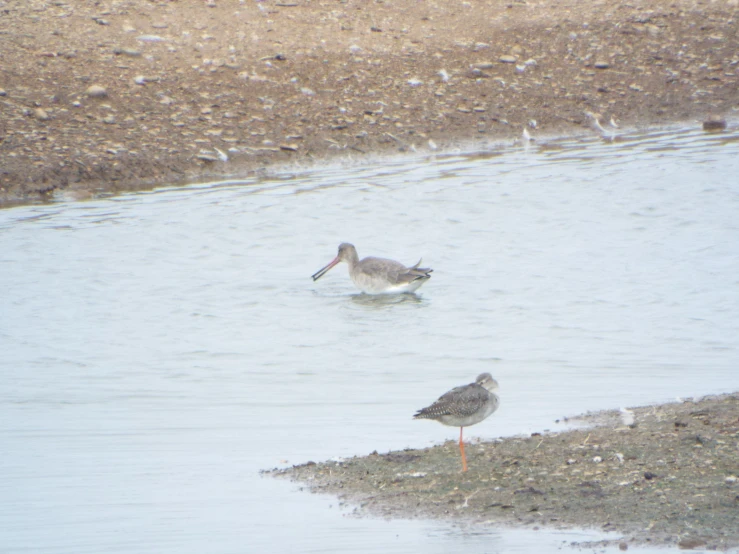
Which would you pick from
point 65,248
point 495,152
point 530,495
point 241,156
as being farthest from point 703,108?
point 530,495

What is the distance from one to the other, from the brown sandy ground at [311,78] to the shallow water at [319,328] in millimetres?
1021

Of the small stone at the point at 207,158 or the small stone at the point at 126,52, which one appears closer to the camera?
the small stone at the point at 207,158

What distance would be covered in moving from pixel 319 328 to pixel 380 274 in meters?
1.73

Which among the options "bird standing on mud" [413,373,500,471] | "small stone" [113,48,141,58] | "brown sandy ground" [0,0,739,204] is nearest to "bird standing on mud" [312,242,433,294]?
"brown sandy ground" [0,0,739,204]

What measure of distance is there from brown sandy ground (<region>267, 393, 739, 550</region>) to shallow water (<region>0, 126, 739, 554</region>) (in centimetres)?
28

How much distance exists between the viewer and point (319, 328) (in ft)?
38.4

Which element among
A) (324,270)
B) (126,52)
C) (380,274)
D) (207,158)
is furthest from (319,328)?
Result: (126,52)

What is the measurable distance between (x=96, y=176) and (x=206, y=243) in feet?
11.2

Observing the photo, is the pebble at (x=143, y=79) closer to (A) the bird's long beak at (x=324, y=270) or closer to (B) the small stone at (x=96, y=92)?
(B) the small stone at (x=96, y=92)

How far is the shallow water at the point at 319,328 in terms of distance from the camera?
23.4 ft

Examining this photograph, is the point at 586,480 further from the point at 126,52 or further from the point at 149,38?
the point at 149,38

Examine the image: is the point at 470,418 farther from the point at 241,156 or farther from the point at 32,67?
the point at 32,67

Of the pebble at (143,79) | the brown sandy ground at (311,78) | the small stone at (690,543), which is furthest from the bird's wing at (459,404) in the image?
the pebble at (143,79)

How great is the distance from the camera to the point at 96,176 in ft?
56.9
